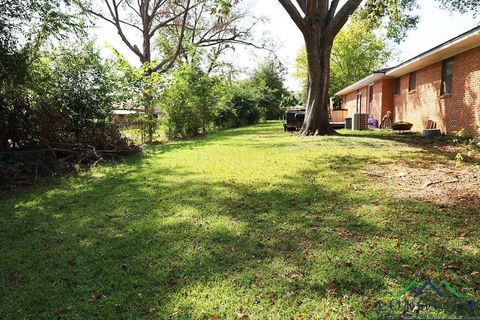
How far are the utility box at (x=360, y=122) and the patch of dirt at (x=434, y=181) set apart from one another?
11.4m

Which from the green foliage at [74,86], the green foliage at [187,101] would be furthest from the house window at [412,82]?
the green foliage at [74,86]

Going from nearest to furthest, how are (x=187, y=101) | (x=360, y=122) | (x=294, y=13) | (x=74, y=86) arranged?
(x=74, y=86), (x=294, y=13), (x=187, y=101), (x=360, y=122)

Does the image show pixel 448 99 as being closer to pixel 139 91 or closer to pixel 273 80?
pixel 139 91

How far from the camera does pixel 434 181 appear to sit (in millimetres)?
5805

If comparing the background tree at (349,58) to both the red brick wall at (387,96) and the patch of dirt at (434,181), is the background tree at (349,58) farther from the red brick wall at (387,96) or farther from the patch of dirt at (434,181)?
the patch of dirt at (434,181)

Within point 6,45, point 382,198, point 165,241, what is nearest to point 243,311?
point 165,241

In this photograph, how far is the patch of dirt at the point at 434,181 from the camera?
498 centimetres

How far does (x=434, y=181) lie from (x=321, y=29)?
33.5 feet

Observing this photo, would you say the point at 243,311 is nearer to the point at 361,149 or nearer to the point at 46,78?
the point at 361,149

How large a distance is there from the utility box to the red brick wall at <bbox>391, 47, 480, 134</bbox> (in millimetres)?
1971

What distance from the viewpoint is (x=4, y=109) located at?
7.62 meters

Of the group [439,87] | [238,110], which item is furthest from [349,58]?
[439,87]

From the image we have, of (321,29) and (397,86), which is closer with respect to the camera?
(321,29)

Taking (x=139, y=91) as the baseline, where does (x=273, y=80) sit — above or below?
above
